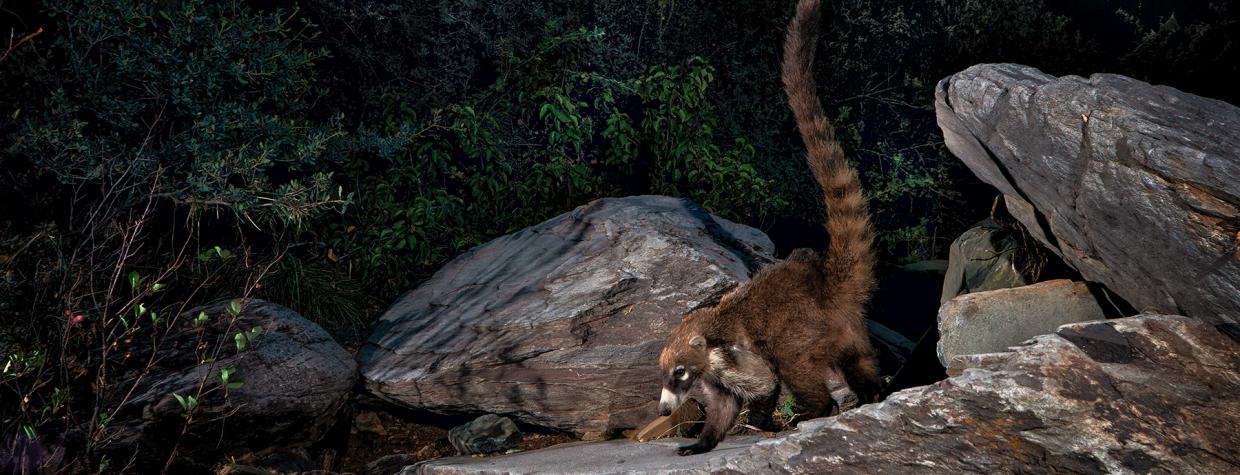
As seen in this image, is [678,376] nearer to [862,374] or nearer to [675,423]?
[675,423]

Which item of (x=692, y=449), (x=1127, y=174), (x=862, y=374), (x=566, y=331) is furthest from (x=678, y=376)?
(x=1127, y=174)

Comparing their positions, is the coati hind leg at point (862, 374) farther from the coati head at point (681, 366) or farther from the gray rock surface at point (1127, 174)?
the gray rock surface at point (1127, 174)

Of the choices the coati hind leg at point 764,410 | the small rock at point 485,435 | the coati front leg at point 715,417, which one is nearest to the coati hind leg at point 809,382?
the coati hind leg at point 764,410

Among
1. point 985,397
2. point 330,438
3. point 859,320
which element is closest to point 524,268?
point 330,438

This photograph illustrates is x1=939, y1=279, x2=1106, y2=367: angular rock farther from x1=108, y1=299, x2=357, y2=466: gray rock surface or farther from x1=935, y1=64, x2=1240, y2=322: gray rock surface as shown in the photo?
x1=108, y1=299, x2=357, y2=466: gray rock surface

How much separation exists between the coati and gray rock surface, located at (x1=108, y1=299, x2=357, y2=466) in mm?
2047

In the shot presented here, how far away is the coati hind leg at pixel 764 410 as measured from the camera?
15.8ft

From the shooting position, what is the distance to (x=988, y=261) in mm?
5559

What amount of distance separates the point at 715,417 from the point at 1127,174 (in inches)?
91.4

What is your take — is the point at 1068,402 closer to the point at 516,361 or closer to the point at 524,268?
the point at 516,361

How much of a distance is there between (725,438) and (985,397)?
169 centimetres

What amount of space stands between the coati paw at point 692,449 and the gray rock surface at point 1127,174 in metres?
2.13

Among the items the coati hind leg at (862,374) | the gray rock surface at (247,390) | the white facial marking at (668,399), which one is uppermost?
the coati hind leg at (862,374)

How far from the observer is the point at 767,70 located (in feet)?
25.6
